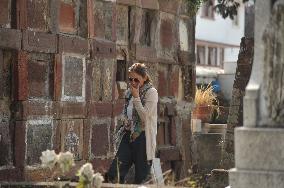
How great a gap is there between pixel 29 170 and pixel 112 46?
2.97 meters

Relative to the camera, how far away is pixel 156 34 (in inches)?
578

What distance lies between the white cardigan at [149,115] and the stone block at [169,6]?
18.4 feet

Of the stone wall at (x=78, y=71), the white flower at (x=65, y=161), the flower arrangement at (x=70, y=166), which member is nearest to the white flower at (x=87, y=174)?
the flower arrangement at (x=70, y=166)

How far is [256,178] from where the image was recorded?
241 inches

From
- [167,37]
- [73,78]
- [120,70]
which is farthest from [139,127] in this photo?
[167,37]

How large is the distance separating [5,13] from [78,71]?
75.0 inches

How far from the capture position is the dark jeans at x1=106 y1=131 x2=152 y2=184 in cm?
951

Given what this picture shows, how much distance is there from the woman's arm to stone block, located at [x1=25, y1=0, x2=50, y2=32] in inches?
90.2

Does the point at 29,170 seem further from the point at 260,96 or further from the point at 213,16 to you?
the point at 213,16

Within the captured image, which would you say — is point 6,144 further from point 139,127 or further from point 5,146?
point 139,127

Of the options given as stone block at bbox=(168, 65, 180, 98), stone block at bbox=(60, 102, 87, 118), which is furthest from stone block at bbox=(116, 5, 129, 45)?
stone block at bbox=(168, 65, 180, 98)

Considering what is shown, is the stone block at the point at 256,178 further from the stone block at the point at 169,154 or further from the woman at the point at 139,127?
the stone block at the point at 169,154

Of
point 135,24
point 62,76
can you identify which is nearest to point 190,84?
point 135,24

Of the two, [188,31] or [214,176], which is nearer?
[214,176]
